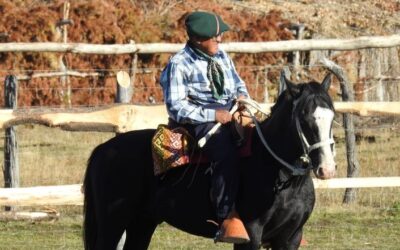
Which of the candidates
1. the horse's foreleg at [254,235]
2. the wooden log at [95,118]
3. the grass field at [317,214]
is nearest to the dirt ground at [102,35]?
the grass field at [317,214]

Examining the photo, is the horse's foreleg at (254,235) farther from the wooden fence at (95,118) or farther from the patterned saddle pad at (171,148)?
the wooden fence at (95,118)

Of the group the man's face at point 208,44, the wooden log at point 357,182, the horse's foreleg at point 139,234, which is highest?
the man's face at point 208,44

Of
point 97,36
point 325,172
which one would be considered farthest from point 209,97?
point 97,36

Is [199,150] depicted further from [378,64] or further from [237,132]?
[378,64]

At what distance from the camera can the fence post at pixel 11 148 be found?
36.1 feet

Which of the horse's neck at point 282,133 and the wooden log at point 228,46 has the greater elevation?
the wooden log at point 228,46

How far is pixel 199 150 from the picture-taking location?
682 centimetres

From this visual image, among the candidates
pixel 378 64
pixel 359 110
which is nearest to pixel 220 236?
pixel 359 110

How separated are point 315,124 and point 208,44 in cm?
106

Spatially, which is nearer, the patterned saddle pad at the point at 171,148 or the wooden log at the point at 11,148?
the patterned saddle pad at the point at 171,148

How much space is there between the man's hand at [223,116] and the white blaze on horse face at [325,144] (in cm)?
70

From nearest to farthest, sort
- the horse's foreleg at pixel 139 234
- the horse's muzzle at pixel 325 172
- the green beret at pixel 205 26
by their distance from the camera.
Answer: the horse's muzzle at pixel 325 172 → the green beret at pixel 205 26 → the horse's foreleg at pixel 139 234

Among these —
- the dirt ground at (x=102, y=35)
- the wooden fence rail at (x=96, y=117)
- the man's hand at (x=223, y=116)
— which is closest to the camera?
the man's hand at (x=223, y=116)

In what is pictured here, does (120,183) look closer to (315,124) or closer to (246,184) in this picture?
(246,184)
